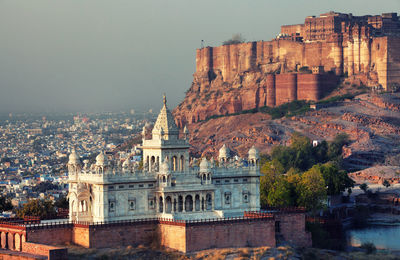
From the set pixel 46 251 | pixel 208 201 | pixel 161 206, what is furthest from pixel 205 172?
pixel 46 251

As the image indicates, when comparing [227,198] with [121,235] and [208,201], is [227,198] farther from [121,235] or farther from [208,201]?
[121,235]

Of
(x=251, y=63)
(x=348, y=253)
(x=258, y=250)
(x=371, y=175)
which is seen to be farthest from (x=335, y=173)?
(x=251, y=63)

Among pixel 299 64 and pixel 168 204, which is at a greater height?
pixel 299 64

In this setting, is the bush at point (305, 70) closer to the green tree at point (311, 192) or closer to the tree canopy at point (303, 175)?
the tree canopy at point (303, 175)

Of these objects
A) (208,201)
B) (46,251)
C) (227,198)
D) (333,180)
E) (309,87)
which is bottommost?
(46,251)

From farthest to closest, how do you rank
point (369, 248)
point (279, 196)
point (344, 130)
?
1. point (344, 130)
2. point (279, 196)
3. point (369, 248)

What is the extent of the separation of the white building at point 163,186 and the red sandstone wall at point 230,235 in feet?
7.64

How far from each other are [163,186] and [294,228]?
35.2ft

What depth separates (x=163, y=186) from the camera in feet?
253

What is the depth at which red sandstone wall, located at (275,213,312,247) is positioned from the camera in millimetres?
80500

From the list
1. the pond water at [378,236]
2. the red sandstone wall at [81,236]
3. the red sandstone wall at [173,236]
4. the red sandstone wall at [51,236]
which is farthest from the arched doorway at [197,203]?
the pond water at [378,236]

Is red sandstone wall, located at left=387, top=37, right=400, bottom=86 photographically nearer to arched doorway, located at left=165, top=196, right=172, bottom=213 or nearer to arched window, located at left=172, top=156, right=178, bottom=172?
arched window, located at left=172, top=156, right=178, bottom=172

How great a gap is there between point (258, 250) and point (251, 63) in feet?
340

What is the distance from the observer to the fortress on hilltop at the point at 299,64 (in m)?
159
